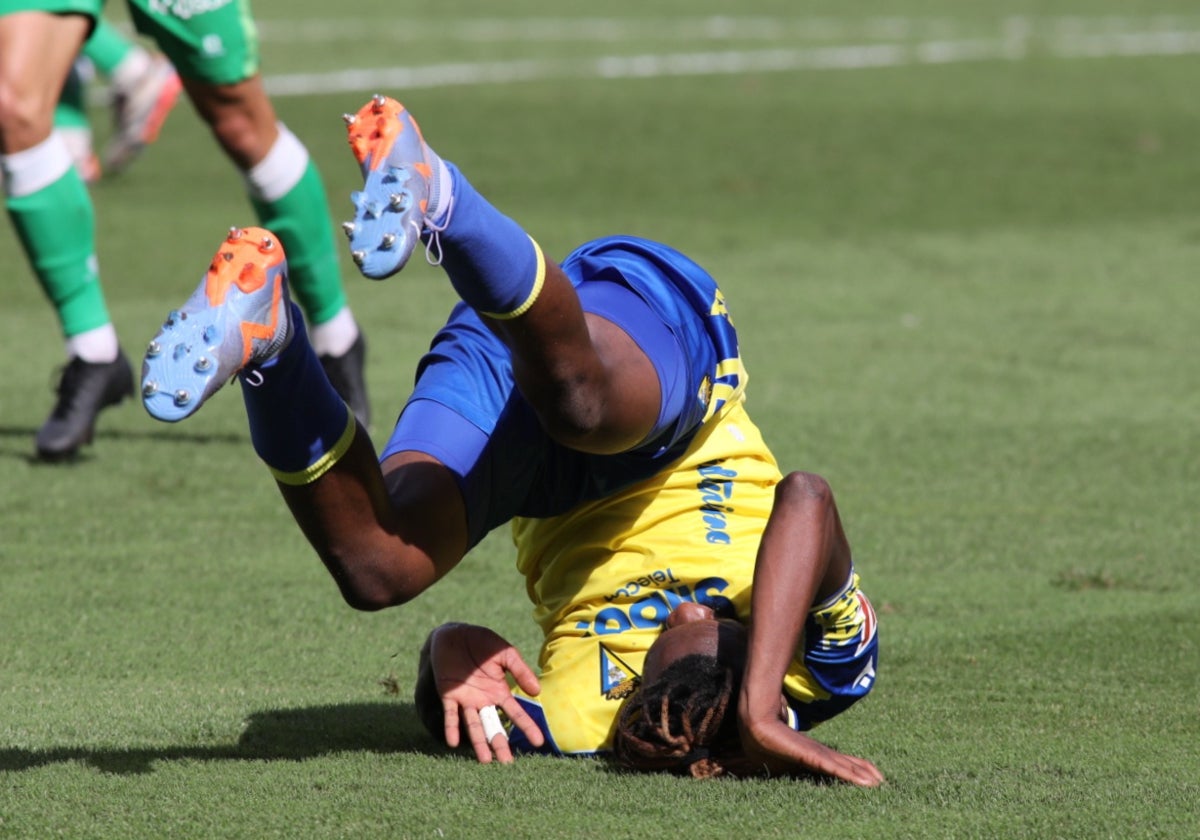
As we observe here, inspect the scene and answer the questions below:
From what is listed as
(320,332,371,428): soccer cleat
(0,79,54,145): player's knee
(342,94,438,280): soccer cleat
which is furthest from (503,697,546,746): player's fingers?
(0,79,54,145): player's knee

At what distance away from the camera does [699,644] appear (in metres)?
3.09

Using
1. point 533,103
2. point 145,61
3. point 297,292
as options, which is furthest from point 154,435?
point 533,103

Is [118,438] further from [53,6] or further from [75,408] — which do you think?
[53,6]

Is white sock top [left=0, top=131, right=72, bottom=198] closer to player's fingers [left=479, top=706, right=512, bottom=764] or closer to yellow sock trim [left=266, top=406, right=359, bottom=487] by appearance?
yellow sock trim [left=266, top=406, right=359, bottom=487]

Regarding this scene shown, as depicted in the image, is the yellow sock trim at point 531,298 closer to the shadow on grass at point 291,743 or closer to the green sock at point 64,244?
the shadow on grass at point 291,743

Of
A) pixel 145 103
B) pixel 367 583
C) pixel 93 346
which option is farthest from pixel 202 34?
pixel 145 103

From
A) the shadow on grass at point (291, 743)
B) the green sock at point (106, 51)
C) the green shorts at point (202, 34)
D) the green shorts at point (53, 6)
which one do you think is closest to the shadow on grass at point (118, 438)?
the green shorts at point (202, 34)

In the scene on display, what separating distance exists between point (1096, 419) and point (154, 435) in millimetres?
2759

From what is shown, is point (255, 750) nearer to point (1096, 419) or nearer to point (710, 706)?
point (710, 706)

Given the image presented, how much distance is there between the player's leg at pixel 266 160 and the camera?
5121mm

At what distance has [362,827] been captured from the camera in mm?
2662

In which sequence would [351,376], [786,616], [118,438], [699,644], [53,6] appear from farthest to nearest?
[118,438] → [351,376] → [53,6] → [699,644] → [786,616]

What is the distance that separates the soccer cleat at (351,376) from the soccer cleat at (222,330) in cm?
255

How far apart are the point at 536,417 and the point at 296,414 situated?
21.8 inches
